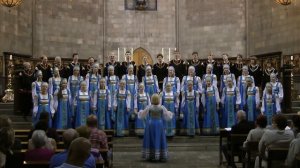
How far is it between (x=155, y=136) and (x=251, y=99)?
4917 mm

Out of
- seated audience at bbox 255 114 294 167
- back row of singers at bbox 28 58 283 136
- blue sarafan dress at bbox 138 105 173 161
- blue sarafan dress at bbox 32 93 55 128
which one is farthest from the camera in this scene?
back row of singers at bbox 28 58 283 136

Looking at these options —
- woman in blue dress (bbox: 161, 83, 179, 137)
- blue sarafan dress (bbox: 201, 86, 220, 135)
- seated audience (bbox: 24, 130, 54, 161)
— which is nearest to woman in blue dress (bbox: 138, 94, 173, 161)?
woman in blue dress (bbox: 161, 83, 179, 137)

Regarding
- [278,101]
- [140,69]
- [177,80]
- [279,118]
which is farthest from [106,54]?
[279,118]

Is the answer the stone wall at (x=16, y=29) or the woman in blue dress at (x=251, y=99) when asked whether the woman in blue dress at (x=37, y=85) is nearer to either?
the stone wall at (x=16, y=29)

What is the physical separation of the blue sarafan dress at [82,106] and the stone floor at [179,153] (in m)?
1.32

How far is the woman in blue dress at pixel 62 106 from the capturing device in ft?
Answer: 51.3

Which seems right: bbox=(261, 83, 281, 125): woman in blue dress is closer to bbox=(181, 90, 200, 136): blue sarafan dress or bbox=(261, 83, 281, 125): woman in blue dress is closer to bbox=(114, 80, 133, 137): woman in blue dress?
bbox=(181, 90, 200, 136): blue sarafan dress

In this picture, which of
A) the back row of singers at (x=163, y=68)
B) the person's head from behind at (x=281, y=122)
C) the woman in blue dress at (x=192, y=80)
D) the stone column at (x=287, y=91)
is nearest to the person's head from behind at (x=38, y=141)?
the person's head from behind at (x=281, y=122)

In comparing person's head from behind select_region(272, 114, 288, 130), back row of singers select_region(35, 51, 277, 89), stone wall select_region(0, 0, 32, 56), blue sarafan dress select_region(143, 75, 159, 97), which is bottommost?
person's head from behind select_region(272, 114, 288, 130)

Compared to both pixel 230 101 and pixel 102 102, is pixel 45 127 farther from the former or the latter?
pixel 230 101

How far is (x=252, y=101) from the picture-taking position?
52.7 ft

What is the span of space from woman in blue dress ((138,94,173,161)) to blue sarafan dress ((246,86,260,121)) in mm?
4437

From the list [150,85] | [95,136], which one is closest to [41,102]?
[150,85]

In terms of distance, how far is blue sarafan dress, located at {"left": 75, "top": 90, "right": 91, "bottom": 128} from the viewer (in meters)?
15.7
